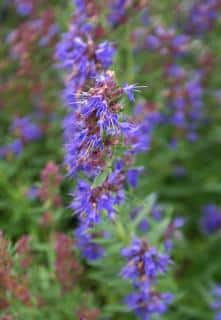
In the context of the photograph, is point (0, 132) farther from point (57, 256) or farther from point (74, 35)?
point (57, 256)

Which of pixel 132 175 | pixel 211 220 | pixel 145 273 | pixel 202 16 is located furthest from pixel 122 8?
pixel 145 273

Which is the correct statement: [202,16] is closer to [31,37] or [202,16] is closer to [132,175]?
[31,37]

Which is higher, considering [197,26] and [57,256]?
[197,26]

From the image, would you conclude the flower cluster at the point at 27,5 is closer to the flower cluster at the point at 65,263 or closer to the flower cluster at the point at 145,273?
the flower cluster at the point at 65,263

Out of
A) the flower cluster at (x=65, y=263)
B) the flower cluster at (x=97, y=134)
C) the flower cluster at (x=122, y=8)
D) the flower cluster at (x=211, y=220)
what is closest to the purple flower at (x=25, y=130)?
the flower cluster at (x=122, y=8)

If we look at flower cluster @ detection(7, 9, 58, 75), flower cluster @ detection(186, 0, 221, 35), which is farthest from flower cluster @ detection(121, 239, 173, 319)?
flower cluster @ detection(186, 0, 221, 35)

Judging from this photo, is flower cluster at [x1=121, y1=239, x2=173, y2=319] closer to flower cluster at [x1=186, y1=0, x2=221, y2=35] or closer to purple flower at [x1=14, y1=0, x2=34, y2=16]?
flower cluster at [x1=186, y1=0, x2=221, y2=35]

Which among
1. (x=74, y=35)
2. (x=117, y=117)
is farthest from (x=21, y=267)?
(x=74, y=35)

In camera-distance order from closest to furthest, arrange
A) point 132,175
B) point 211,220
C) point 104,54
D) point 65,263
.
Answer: point 132,175 < point 104,54 < point 65,263 < point 211,220
